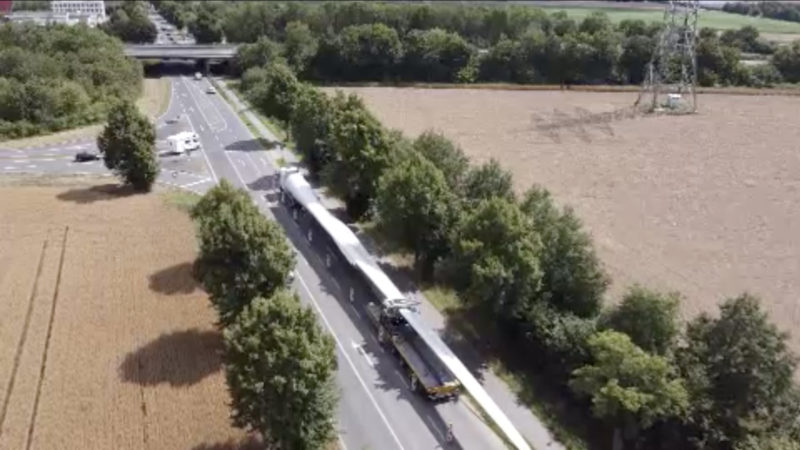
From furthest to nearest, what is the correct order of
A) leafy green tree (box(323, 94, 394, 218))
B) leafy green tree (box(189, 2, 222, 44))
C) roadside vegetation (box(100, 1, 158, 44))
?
leafy green tree (box(189, 2, 222, 44)) → roadside vegetation (box(100, 1, 158, 44)) → leafy green tree (box(323, 94, 394, 218))

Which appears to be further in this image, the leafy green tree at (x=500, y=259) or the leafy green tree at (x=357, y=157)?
the leafy green tree at (x=357, y=157)

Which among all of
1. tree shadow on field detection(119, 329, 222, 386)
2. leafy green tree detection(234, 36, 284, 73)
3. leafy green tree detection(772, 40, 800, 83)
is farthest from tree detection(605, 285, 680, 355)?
leafy green tree detection(772, 40, 800, 83)

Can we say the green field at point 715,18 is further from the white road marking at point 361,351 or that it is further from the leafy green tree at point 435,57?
the white road marking at point 361,351

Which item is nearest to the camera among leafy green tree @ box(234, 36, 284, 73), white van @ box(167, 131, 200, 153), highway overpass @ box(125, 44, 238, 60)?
white van @ box(167, 131, 200, 153)

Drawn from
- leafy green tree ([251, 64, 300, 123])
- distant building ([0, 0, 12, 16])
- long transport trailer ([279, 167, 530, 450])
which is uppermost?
distant building ([0, 0, 12, 16])

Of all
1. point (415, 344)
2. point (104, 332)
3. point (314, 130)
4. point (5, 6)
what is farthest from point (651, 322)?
point (5, 6)

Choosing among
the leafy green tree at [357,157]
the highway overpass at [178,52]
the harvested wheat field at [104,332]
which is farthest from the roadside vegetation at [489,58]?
the harvested wheat field at [104,332]

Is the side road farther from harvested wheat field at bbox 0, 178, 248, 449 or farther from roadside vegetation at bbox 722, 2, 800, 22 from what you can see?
roadside vegetation at bbox 722, 2, 800, 22
